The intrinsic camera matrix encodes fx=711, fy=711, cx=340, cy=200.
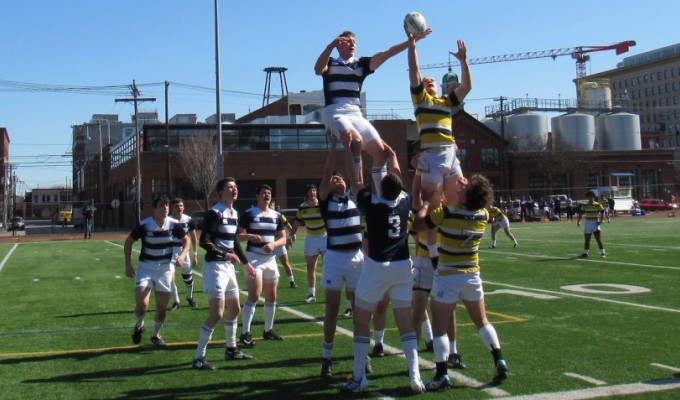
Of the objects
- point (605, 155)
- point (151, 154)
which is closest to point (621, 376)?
point (151, 154)

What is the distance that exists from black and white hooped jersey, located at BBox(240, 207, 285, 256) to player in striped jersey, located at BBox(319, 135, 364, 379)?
180 centimetres

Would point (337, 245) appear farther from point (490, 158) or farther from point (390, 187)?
point (490, 158)

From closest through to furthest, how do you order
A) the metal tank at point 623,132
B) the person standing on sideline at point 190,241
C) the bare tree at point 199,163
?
the person standing on sideline at point 190,241
the bare tree at point 199,163
the metal tank at point 623,132

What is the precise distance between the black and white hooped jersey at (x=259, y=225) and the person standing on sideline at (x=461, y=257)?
119 inches

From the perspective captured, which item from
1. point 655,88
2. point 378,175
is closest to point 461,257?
point 378,175

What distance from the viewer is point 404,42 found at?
7707mm

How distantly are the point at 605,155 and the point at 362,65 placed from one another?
7620cm

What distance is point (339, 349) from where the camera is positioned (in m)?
8.99

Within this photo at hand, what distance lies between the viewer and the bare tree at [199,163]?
197 ft

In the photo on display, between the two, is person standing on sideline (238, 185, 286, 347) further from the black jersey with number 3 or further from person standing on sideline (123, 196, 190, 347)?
the black jersey with number 3

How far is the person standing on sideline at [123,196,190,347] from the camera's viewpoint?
31.3 ft

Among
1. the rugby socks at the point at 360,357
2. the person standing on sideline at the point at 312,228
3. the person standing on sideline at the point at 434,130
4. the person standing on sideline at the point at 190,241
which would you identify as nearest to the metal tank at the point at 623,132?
the person standing on sideline at the point at 312,228

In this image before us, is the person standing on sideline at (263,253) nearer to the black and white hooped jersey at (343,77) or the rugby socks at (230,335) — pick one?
the rugby socks at (230,335)

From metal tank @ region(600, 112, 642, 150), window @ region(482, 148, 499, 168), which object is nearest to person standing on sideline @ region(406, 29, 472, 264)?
window @ region(482, 148, 499, 168)
